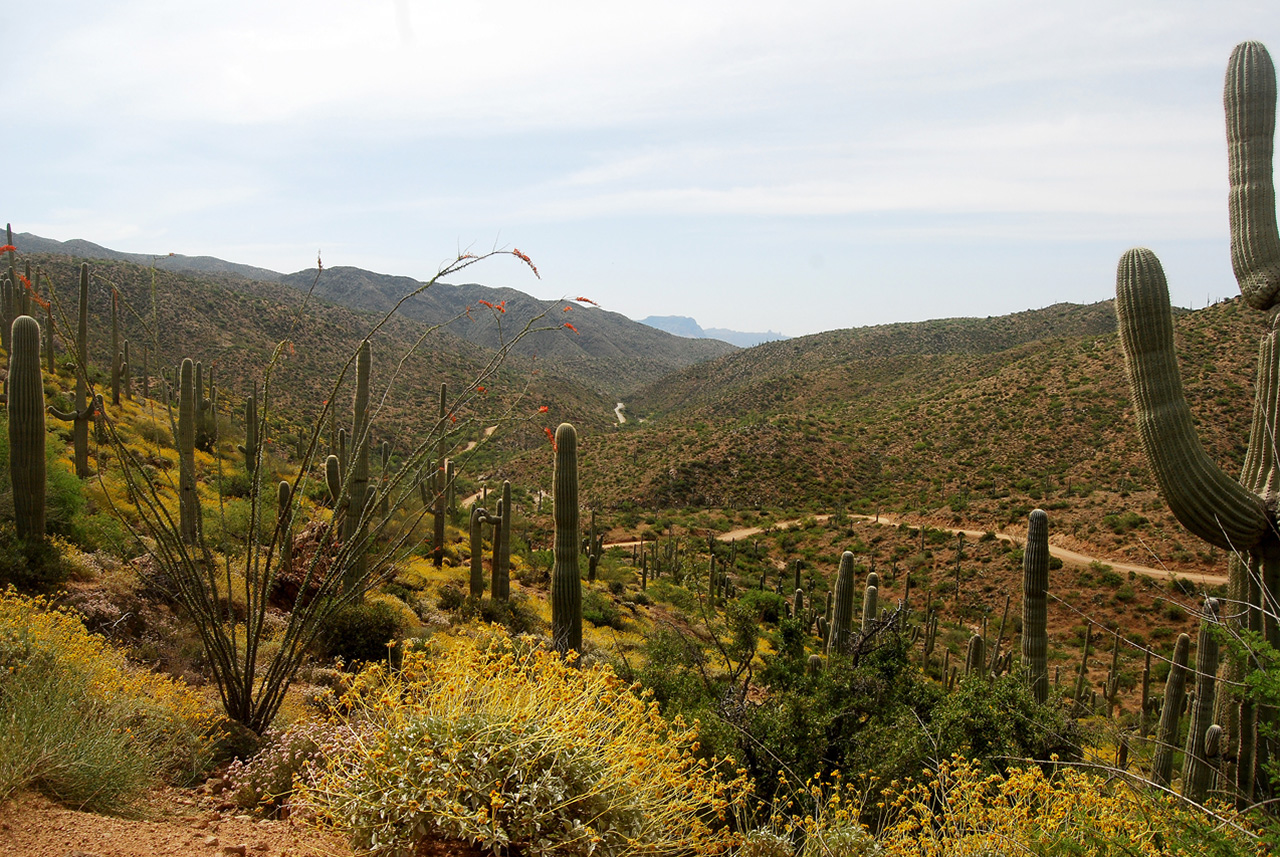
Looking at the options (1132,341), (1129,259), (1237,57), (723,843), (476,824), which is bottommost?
(723,843)

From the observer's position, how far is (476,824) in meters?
3.23

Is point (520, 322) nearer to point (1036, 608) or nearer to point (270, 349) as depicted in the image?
point (270, 349)

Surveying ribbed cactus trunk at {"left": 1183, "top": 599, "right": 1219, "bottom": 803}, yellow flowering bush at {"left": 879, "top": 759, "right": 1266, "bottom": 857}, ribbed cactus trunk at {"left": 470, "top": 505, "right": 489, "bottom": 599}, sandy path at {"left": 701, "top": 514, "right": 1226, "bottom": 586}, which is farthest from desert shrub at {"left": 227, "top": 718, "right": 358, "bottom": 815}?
sandy path at {"left": 701, "top": 514, "right": 1226, "bottom": 586}

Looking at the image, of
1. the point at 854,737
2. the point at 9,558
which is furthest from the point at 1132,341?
the point at 9,558

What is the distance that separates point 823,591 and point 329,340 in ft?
140

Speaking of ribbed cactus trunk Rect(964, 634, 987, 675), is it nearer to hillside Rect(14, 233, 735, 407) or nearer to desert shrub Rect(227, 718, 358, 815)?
desert shrub Rect(227, 718, 358, 815)

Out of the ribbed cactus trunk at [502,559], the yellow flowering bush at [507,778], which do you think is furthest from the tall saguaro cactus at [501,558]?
the yellow flowering bush at [507,778]

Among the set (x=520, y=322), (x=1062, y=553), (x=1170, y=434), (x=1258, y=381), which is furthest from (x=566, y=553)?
(x=520, y=322)

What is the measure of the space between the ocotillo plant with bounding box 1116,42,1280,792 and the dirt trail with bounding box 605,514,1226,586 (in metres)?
9.98

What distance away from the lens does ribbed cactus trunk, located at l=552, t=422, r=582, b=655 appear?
8.95 m

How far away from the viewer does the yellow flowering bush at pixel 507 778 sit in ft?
10.7

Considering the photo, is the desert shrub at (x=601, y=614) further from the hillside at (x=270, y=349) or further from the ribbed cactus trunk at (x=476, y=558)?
the hillside at (x=270, y=349)

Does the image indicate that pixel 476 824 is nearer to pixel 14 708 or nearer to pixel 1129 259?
pixel 14 708

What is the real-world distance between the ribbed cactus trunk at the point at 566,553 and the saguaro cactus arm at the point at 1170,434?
19.9 feet
